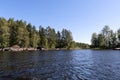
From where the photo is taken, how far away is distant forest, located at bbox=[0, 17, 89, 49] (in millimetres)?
94881

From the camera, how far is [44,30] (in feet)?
457

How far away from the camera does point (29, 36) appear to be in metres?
122

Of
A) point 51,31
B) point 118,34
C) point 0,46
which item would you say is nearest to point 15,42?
point 0,46

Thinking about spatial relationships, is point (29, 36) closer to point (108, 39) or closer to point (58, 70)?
point (108, 39)

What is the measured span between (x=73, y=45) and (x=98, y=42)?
22.9 m

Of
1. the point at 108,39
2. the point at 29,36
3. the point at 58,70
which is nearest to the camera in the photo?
the point at 58,70

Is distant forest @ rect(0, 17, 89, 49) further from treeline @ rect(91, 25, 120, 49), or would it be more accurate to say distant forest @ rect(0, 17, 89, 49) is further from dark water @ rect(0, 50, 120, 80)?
dark water @ rect(0, 50, 120, 80)

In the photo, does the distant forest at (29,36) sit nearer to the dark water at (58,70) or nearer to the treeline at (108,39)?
the treeline at (108,39)

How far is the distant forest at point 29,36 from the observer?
311ft

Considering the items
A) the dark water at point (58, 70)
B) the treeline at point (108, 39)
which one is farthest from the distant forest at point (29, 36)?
the dark water at point (58, 70)

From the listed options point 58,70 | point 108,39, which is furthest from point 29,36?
point 58,70

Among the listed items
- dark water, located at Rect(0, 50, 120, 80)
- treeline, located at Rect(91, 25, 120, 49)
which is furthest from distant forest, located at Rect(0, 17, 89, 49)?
dark water, located at Rect(0, 50, 120, 80)

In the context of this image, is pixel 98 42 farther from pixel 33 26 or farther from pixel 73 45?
pixel 33 26

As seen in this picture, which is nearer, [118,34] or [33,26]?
[33,26]
